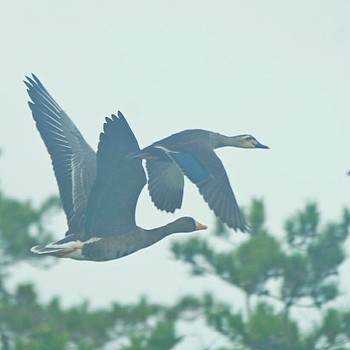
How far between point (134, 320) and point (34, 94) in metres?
7.81

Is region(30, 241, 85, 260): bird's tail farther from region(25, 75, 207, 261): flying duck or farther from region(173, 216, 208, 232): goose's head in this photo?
region(173, 216, 208, 232): goose's head

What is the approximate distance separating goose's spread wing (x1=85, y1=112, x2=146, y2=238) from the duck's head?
2.85 m

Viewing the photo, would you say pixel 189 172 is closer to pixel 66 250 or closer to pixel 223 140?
pixel 66 250

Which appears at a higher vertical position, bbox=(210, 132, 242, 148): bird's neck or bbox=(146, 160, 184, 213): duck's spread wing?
bbox=(210, 132, 242, 148): bird's neck

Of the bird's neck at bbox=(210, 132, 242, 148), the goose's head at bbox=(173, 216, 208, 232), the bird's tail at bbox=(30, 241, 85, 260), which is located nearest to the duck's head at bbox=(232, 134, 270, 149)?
the bird's neck at bbox=(210, 132, 242, 148)

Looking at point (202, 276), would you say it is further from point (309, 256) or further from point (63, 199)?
point (63, 199)

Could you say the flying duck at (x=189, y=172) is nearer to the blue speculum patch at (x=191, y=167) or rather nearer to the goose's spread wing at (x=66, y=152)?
the blue speculum patch at (x=191, y=167)

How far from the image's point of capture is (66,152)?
2202cm

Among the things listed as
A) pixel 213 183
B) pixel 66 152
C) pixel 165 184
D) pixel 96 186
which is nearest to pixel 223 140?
pixel 165 184

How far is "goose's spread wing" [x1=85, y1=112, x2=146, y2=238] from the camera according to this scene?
1986 cm

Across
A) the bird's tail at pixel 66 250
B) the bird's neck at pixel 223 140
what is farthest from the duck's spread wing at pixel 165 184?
the bird's tail at pixel 66 250

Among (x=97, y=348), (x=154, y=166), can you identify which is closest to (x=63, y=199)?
(x=154, y=166)

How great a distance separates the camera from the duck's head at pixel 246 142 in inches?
913

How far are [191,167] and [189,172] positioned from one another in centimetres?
11
